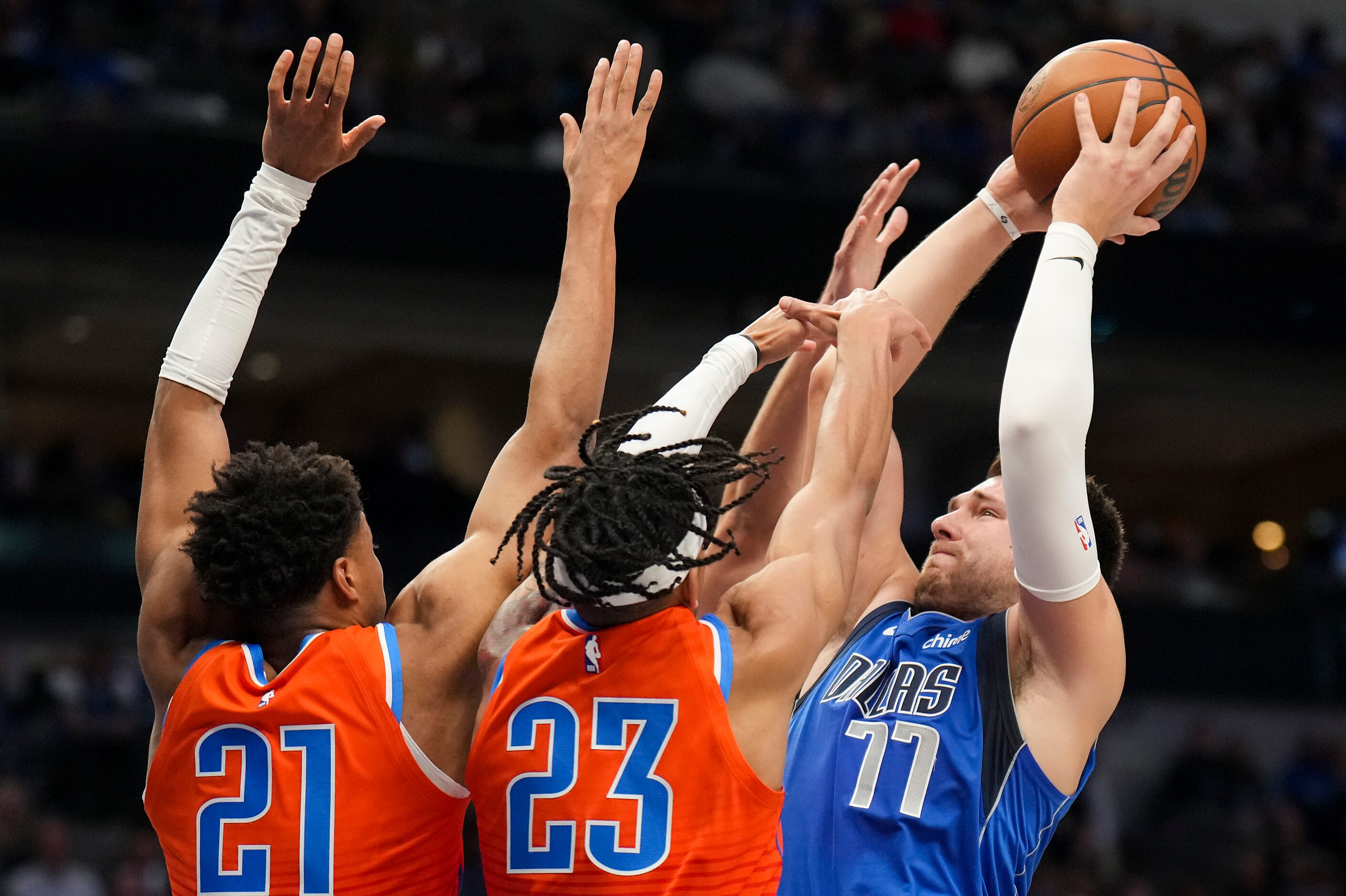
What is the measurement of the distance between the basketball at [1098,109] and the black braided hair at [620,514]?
42.2 inches

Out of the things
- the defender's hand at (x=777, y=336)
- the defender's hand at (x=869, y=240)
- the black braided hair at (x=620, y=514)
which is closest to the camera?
the black braided hair at (x=620, y=514)

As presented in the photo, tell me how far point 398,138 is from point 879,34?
5.11 metres

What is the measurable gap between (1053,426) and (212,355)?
1644mm

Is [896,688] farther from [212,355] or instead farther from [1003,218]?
[212,355]

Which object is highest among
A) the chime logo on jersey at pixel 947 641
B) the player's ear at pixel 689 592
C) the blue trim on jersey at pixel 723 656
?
the player's ear at pixel 689 592

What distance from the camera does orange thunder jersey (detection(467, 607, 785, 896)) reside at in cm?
237

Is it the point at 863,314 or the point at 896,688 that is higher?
the point at 863,314

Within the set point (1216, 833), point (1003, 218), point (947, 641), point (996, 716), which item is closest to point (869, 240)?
point (1003, 218)

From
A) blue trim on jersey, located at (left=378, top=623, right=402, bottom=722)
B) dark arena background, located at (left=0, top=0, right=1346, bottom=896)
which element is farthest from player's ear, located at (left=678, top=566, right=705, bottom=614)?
dark arena background, located at (left=0, top=0, right=1346, bottom=896)

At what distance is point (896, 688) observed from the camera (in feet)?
10.00

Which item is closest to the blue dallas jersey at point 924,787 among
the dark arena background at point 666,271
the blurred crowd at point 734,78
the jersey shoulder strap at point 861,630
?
the jersey shoulder strap at point 861,630

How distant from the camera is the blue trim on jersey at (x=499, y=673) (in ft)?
8.22

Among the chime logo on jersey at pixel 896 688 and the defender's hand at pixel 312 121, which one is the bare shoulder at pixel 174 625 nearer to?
the defender's hand at pixel 312 121

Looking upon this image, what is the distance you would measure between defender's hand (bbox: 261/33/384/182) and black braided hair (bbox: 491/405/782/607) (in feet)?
3.18
